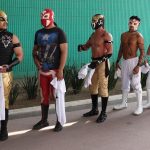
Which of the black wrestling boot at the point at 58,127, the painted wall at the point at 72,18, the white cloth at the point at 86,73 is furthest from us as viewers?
the painted wall at the point at 72,18

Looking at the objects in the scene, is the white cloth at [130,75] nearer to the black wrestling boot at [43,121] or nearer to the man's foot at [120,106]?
the man's foot at [120,106]

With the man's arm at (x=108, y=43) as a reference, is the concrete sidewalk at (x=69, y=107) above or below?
below

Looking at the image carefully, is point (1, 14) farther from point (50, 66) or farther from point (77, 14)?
point (77, 14)

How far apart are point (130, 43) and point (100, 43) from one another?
2.16 ft

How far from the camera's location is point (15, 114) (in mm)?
6398

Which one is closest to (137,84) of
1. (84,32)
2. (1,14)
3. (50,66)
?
(50,66)

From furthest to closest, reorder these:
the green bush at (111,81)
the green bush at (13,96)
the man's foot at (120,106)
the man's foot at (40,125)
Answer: the green bush at (111,81), the green bush at (13,96), the man's foot at (120,106), the man's foot at (40,125)

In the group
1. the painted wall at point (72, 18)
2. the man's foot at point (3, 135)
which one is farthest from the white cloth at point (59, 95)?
the painted wall at point (72, 18)

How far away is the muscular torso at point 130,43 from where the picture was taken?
6303 mm

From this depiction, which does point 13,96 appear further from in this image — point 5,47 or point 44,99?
point 5,47

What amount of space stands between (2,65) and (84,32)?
5.02 meters

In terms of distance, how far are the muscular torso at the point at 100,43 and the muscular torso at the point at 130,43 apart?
581 mm

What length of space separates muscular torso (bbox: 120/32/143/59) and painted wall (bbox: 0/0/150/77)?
3.26 meters

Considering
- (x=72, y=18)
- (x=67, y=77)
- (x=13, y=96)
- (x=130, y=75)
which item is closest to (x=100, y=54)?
(x=130, y=75)
